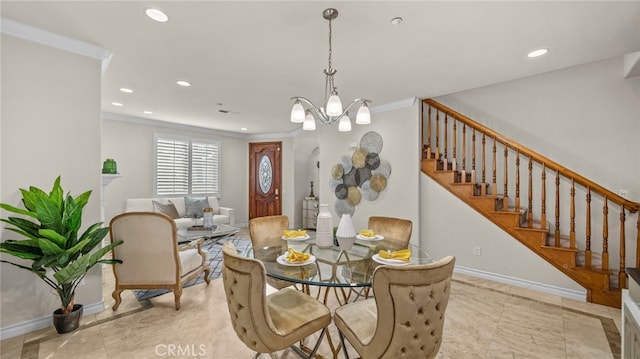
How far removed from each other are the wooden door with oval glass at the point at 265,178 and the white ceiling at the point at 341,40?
11.4 ft

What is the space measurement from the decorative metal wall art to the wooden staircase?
690 mm

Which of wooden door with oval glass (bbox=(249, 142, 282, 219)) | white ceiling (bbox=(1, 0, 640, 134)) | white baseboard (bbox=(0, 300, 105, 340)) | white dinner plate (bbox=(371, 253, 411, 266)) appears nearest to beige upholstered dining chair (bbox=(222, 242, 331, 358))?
white dinner plate (bbox=(371, 253, 411, 266))

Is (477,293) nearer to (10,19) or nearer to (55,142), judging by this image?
(55,142)

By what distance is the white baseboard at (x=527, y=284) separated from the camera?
2906 mm

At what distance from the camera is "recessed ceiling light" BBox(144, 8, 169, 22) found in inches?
78.4

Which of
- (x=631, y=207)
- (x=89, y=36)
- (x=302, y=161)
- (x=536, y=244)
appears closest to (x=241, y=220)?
(x=302, y=161)

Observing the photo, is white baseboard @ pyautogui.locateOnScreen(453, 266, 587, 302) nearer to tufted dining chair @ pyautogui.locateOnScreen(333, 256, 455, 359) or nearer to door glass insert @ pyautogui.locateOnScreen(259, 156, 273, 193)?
tufted dining chair @ pyautogui.locateOnScreen(333, 256, 455, 359)

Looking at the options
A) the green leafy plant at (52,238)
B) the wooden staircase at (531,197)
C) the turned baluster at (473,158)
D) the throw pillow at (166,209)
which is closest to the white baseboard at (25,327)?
the green leafy plant at (52,238)

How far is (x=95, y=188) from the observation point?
2574 mm

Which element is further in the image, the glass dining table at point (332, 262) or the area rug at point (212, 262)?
the area rug at point (212, 262)

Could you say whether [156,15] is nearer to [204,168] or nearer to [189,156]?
[189,156]

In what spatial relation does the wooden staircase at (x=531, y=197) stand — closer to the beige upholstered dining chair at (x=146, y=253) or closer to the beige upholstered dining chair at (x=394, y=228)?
the beige upholstered dining chair at (x=394, y=228)

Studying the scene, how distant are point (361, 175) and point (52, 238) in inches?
148

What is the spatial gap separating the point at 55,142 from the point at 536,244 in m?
4.90
